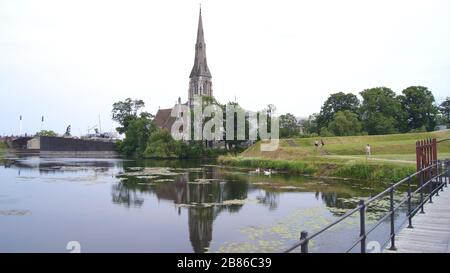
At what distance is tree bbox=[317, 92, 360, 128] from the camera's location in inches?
3256

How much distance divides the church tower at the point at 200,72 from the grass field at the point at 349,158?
5199 cm

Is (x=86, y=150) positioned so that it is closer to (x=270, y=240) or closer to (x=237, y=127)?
(x=237, y=127)

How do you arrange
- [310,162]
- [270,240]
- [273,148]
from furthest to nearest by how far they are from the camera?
[273,148] → [310,162] → [270,240]

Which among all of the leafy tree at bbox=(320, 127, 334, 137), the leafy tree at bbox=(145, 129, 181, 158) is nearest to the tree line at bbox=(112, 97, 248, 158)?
the leafy tree at bbox=(145, 129, 181, 158)

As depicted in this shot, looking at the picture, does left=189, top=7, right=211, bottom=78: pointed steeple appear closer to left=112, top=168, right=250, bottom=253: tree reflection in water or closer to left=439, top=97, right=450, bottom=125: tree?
left=439, top=97, right=450, bottom=125: tree

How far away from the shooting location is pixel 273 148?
185 feet

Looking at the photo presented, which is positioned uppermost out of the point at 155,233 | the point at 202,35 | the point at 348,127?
the point at 202,35

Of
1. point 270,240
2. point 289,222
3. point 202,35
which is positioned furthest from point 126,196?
point 202,35

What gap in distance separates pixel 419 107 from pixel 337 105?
1513 centimetres

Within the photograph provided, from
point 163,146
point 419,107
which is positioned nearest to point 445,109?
point 419,107

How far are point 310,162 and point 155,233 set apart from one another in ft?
90.8

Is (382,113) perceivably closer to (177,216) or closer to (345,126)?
(345,126)
